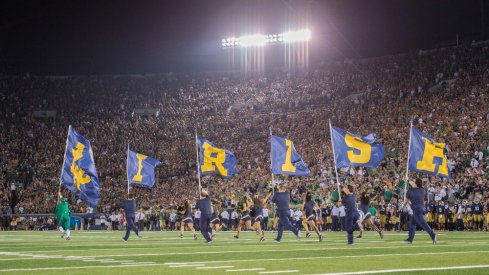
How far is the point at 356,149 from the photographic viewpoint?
1186 inches

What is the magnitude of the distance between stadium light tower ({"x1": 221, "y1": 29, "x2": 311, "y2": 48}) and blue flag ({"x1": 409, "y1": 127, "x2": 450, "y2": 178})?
126ft

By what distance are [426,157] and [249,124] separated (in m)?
32.4

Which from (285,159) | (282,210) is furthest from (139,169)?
(282,210)

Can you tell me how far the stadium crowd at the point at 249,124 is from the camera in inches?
1625

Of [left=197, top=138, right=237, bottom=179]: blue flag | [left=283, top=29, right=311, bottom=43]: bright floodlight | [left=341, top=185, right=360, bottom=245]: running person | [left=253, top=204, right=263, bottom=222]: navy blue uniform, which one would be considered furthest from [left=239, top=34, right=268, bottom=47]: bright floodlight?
[left=341, top=185, right=360, bottom=245]: running person

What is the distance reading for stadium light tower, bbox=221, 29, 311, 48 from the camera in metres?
65.6

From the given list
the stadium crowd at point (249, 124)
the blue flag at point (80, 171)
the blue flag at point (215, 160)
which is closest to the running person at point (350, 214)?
the blue flag at point (80, 171)

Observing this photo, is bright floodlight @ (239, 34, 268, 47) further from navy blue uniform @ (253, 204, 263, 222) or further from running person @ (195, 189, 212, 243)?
running person @ (195, 189, 212, 243)

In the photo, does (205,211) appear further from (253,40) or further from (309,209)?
(253,40)

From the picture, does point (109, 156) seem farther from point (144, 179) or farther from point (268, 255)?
point (268, 255)

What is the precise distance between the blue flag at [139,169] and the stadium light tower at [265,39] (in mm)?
29711

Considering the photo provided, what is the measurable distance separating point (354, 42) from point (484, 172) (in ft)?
107

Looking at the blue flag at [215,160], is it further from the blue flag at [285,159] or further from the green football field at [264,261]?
the green football field at [264,261]

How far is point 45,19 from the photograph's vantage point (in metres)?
72.7
